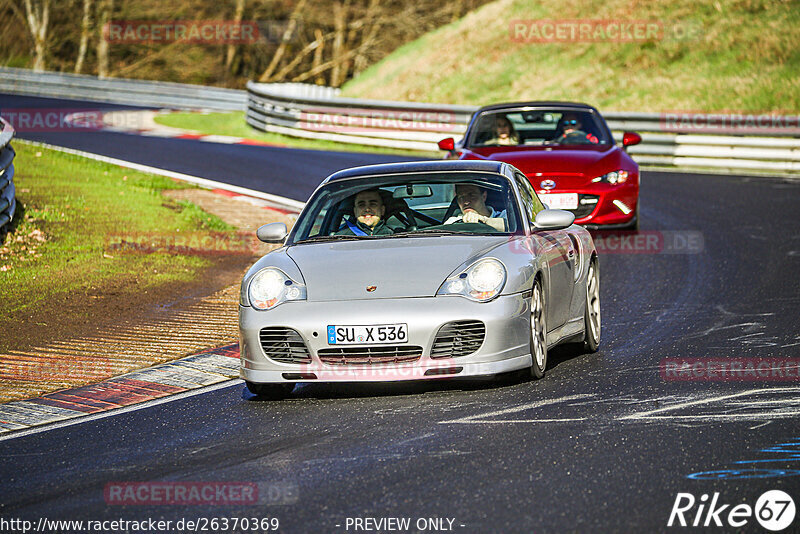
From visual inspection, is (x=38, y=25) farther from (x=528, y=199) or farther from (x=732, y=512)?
(x=732, y=512)

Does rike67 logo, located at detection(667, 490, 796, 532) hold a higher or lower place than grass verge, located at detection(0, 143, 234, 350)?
higher

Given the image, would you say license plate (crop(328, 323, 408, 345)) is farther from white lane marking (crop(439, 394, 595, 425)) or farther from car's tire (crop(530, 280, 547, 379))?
car's tire (crop(530, 280, 547, 379))

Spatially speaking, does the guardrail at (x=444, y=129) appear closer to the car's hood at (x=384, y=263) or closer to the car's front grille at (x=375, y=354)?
the car's hood at (x=384, y=263)

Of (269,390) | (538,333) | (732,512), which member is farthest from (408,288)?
(732,512)

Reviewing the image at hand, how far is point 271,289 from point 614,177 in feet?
23.8

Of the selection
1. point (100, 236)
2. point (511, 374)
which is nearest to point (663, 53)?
point (100, 236)

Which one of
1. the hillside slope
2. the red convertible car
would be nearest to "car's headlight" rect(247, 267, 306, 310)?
the red convertible car

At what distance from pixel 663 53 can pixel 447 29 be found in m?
11.1

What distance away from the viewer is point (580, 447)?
5.97 m

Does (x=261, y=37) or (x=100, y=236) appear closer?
(x=100, y=236)

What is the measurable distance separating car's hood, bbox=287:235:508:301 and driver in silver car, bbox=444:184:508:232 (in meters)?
0.30

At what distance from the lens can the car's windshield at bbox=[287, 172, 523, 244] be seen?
8.20 m

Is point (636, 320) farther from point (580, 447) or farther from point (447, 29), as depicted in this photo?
point (447, 29)

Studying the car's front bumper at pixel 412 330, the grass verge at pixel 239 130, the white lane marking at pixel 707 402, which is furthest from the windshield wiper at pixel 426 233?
the grass verge at pixel 239 130
